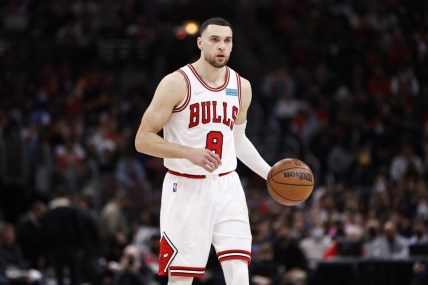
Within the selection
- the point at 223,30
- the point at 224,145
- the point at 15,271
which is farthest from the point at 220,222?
the point at 15,271

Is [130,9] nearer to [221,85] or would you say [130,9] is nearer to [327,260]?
[327,260]

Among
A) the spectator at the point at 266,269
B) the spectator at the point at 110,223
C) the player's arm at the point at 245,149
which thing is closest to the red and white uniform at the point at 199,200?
the player's arm at the point at 245,149

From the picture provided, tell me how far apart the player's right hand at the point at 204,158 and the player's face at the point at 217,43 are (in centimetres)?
85

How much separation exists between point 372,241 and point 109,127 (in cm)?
741

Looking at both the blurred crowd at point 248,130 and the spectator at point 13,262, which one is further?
the blurred crowd at point 248,130

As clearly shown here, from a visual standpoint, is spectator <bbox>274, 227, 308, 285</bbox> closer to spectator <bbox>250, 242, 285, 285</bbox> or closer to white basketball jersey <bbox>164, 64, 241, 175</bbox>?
spectator <bbox>250, 242, 285, 285</bbox>

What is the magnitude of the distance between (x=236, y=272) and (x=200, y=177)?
0.85 m

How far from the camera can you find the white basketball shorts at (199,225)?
867 centimetres

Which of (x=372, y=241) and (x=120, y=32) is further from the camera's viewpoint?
(x=120, y=32)

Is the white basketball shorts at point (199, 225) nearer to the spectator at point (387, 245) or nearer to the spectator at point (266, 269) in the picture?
the spectator at point (266, 269)

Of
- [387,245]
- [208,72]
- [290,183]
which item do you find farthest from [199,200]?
[387,245]

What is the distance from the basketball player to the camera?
8633 millimetres

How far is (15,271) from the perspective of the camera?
16344 millimetres

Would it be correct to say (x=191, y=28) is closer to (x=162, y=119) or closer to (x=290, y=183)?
(x=290, y=183)
